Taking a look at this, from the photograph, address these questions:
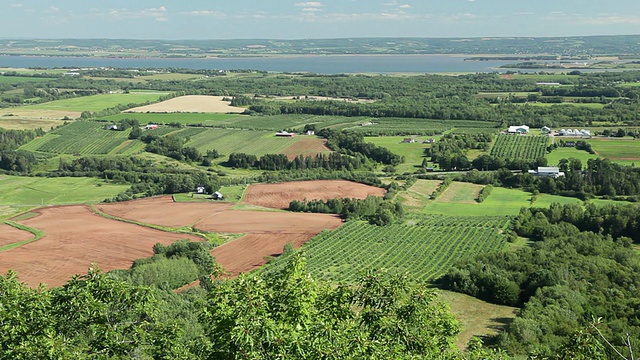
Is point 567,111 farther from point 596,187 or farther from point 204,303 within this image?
point 204,303

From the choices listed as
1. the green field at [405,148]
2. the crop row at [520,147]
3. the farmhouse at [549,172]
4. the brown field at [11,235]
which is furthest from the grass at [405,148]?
the brown field at [11,235]

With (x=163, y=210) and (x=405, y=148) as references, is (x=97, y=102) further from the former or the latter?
(x=163, y=210)

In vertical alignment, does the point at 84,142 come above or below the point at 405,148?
above

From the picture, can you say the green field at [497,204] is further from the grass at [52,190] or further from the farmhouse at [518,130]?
the grass at [52,190]

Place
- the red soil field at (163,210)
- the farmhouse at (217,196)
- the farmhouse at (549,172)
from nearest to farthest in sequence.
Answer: the red soil field at (163,210)
the farmhouse at (217,196)
the farmhouse at (549,172)

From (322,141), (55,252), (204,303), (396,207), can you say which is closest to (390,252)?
(396,207)

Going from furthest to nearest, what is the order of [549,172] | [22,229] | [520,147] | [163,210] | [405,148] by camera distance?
[405,148] < [520,147] < [549,172] < [163,210] < [22,229]

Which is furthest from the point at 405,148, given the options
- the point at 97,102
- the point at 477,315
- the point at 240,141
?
the point at 97,102
